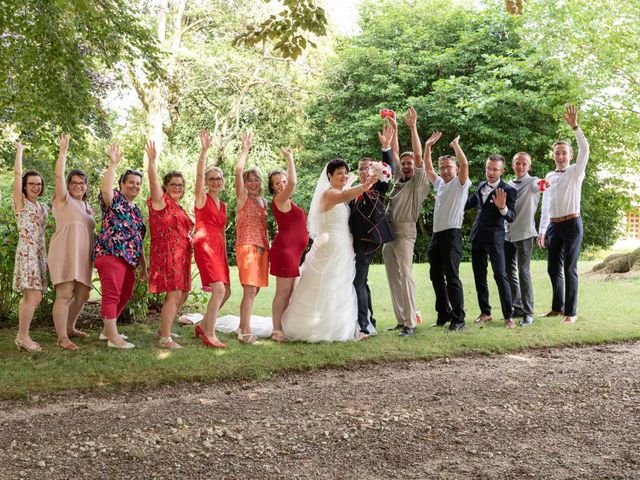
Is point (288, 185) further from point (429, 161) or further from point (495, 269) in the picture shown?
point (495, 269)

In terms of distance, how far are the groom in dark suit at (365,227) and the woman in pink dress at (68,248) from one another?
2831mm

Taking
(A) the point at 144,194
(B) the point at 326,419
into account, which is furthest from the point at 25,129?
(A) the point at 144,194

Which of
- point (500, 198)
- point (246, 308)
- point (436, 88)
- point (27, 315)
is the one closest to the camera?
point (27, 315)

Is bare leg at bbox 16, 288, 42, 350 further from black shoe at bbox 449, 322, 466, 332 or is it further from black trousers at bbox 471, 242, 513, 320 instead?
black trousers at bbox 471, 242, 513, 320

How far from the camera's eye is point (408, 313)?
7.24 meters

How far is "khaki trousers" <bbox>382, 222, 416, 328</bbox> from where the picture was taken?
23.9 feet

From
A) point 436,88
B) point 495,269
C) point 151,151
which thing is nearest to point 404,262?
point 495,269

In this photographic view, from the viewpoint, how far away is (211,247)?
6488mm

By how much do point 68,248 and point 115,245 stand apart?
512mm

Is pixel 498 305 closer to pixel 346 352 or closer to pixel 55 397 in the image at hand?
pixel 346 352

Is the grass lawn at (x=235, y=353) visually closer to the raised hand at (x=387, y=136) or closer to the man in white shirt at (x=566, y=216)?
the man in white shirt at (x=566, y=216)

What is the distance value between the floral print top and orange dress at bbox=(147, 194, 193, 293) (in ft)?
0.72

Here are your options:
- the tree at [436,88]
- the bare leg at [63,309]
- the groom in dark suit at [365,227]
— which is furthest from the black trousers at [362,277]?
the tree at [436,88]

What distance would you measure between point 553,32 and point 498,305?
951 centimetres
